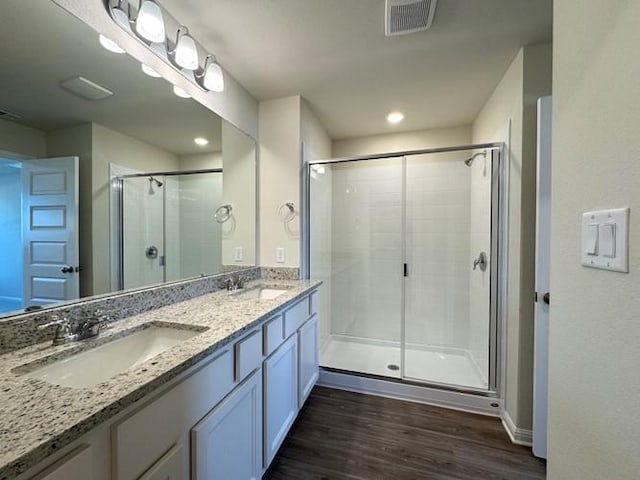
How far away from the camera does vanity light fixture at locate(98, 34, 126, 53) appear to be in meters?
1.17

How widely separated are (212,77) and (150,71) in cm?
38

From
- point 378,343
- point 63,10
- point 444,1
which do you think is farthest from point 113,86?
point 378,343

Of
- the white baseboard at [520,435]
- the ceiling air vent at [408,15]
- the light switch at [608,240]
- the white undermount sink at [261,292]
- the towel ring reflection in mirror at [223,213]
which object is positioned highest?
the ceiling air vent at [408,15]

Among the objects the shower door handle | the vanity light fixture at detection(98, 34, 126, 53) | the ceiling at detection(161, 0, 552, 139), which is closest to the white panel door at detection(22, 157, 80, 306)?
the vanity light fixture at detection(98, 34, 126, 53)

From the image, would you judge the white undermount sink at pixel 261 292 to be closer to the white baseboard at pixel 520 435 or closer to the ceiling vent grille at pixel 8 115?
the ceiling vent grille at pixel 8 115

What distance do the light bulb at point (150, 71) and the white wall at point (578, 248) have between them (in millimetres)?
1659

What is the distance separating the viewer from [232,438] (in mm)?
1066

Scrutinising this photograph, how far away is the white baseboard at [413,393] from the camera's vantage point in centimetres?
198

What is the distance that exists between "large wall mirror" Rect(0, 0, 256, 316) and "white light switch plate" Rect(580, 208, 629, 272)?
1.66 metres

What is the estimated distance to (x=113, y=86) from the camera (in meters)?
1.26

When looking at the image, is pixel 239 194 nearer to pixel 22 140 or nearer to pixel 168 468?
pixel 22 140

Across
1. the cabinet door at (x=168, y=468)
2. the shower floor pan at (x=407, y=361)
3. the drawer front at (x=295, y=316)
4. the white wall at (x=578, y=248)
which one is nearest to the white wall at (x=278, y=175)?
the drawer front at (x=295, y=316)

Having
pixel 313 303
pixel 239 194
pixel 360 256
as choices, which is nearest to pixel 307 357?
pixel 313 303

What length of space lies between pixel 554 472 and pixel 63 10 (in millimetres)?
2221
